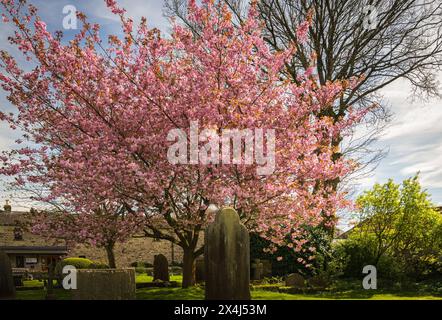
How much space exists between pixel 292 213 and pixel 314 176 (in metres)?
1.58

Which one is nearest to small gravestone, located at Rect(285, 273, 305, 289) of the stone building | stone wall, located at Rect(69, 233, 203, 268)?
the stone building

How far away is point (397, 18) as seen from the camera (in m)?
23.9

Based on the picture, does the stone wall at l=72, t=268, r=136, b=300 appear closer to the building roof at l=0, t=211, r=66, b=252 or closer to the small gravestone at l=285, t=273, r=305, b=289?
the small gravestone at l=285, t=273, r=305, b=289

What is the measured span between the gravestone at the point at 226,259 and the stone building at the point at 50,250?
2972cm

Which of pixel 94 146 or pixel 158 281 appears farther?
pixel 158 281

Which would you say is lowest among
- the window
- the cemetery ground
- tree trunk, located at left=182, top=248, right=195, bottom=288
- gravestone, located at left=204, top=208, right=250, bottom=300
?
the window

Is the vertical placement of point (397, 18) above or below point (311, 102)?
above

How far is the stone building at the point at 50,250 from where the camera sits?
126 ft

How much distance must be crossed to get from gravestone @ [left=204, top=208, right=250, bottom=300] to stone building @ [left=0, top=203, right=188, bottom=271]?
97.5 ft

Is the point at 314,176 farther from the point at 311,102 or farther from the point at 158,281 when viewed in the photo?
the point at 158,281

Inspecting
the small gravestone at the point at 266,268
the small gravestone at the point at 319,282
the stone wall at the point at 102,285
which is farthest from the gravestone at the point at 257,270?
the stone wall at the point at 102,285

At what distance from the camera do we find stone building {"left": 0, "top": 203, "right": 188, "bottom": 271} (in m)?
38.4

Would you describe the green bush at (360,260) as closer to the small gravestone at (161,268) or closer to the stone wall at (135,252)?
the small gravestone at (161,268)
